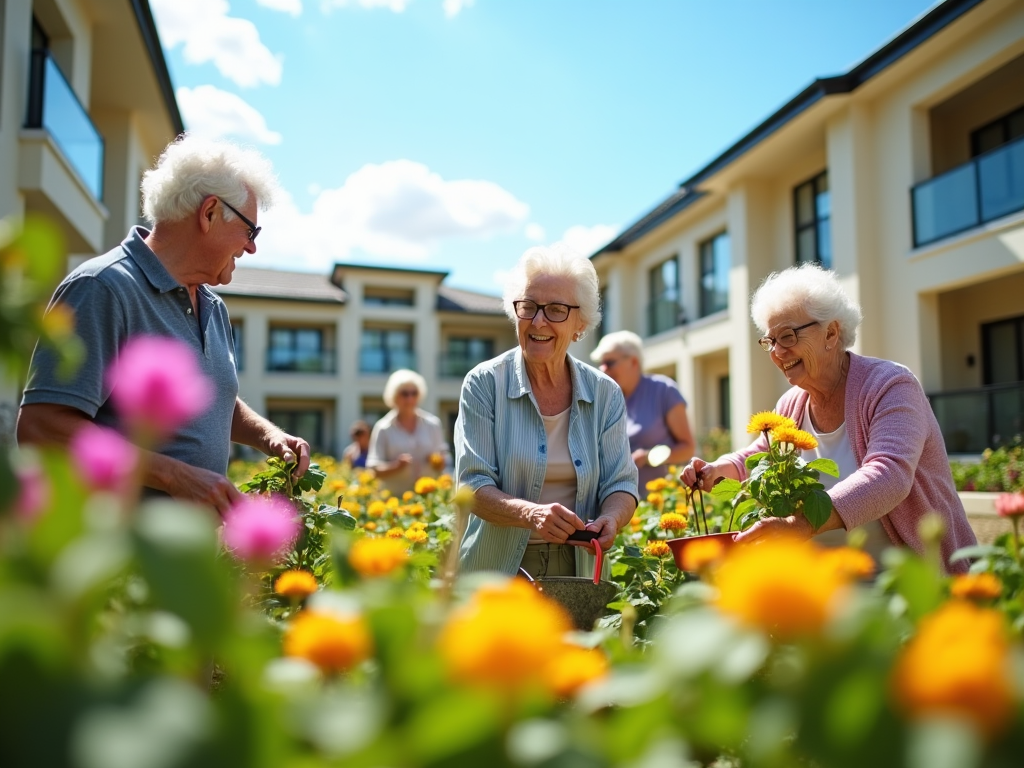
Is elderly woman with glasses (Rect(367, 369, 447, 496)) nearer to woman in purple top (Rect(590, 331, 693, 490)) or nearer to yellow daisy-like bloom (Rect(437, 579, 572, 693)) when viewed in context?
woman in purple top (Rect(590, 331, 693, 490))

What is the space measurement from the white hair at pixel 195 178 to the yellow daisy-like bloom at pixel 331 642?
2072mm

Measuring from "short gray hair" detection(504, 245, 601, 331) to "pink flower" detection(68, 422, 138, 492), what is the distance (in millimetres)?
2245

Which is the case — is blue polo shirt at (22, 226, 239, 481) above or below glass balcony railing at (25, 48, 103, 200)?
below

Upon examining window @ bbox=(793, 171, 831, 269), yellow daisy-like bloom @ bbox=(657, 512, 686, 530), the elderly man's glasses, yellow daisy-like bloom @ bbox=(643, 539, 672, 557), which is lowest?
yellow daisy-like bloom @ bbox=(643, 539, 672, 557)

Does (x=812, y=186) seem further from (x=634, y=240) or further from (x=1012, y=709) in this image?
(x=1012, y=709)

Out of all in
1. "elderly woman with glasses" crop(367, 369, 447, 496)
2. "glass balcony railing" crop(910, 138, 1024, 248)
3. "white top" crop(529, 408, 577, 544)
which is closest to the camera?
"white top" crop(529, 408, 577, 544)

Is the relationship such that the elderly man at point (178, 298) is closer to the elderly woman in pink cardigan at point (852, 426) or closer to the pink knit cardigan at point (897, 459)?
the elderly woman in pink cardigan at point (852, 426)

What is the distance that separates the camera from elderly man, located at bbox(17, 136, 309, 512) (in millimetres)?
1856

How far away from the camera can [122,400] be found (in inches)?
24.5

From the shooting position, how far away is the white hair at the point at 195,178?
2.34 meters

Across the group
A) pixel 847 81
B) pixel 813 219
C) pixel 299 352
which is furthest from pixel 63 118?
pixel 299 352

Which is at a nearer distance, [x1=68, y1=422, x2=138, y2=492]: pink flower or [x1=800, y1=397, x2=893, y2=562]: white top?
[x1=68, y1=422, x2=138, y2=492]: pink flower

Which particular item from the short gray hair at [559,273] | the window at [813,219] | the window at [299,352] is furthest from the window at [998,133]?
the window at [299,352]

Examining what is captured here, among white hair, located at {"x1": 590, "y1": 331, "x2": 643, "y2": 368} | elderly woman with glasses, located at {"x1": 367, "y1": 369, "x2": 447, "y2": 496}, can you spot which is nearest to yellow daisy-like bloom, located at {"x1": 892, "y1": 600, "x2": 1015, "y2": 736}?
white hair, located at {"x1": 590, "y1": 331, "x2": 643, "y2": 368}
